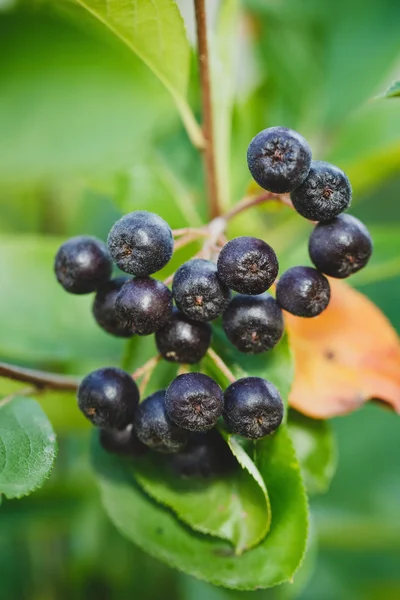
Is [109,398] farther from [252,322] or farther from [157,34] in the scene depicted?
[157,34]

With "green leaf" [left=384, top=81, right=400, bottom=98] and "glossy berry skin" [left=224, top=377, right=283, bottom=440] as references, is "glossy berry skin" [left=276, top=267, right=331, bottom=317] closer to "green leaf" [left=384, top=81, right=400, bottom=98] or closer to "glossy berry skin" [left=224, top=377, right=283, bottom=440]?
"glossy berry skin" [left=224, top=377, right=283, bottom=440]

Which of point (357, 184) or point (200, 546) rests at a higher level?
point (357, 184)

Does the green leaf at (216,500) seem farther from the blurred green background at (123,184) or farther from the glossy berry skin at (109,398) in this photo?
the blurred green background at (123,184)

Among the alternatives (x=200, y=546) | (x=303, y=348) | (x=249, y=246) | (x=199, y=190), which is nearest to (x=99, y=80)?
(x=199, y=190)

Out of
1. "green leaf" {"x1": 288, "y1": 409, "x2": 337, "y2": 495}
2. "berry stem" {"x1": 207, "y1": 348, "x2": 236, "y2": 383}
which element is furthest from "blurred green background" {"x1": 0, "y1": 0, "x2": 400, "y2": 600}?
"berry stem" {"x1": 207, "y1": 348, "x2": 236, "y2": 383}

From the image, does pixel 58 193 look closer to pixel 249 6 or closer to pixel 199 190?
pixel 199 190

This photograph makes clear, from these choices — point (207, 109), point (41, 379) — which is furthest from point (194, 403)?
point (207, 109)
